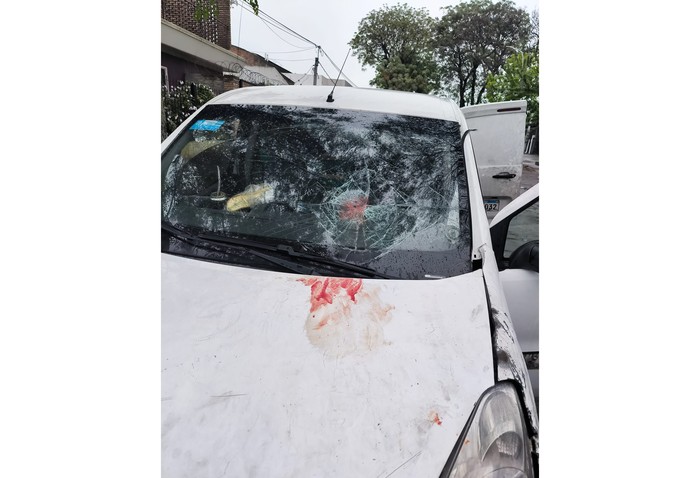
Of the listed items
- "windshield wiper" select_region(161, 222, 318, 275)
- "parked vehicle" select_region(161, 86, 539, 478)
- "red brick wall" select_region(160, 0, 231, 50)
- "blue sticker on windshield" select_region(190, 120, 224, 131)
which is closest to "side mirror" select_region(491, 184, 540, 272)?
"parked vehicle" select_region(161, 86, 539, 478)

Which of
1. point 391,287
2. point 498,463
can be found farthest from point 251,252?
point 498,463

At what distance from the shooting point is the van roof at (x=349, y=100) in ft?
→ 7.31

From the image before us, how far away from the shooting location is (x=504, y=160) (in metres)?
4.02

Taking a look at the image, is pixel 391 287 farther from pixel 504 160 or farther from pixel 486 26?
pixel 504 160

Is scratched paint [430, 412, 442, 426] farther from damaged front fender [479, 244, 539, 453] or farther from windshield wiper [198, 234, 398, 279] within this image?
windshield wiper [198, 234, 398, 279]

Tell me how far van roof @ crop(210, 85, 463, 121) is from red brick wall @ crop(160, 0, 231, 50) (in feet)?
0.83

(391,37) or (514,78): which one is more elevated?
(391,37)

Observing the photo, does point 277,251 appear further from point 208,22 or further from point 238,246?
point 208,22

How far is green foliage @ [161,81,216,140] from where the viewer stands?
219cm

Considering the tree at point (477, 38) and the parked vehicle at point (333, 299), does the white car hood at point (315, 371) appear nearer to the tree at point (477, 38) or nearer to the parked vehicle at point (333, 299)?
the parked vehicle at point (333, 299)

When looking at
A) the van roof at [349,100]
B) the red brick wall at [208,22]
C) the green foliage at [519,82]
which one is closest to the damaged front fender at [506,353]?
the green foliage at [519,82]

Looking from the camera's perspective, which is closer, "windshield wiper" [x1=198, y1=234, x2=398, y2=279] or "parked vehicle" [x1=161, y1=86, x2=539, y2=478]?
"parked vehicle" [x1=161, y1=86, x2=539, y2=478]

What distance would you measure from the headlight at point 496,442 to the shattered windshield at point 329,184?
479 millimetres
